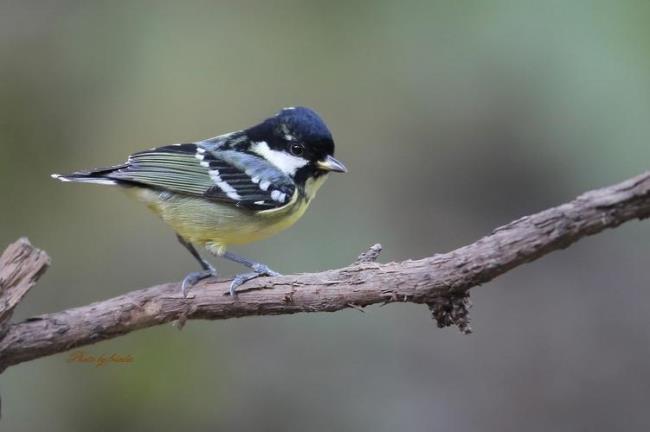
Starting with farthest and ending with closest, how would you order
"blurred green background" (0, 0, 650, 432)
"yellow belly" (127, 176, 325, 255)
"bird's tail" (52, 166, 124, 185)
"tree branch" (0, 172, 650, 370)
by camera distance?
"blurred green background" (0, 0, 650, 432) < "yellow belly" (127, 176, 325, 255) < "bird's tail" (52, 166, 124, 185) < "tree branch" (0, 172, 650, 370)

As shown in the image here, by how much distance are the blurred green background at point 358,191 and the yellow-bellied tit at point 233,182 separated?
4.92 feet

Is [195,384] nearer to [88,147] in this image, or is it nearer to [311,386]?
[311,386]

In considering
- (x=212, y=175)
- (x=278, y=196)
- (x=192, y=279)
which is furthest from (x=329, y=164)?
(x=192, y=279)

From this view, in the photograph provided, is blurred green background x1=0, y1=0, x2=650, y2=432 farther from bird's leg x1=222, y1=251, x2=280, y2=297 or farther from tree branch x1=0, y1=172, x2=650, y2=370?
tree branch x1=0, y1=172, x2=650, y2=370

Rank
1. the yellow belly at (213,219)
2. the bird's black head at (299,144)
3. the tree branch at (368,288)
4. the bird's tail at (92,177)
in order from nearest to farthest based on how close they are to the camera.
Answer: the tree branch at (368,288), the bird's tail at (92,177), the yellow belly at (213,219), the bird's black head at (299,144)

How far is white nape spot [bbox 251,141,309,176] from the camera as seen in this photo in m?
3.85

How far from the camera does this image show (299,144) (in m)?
3.82

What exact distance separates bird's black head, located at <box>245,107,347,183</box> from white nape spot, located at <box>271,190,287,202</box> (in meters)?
0.16

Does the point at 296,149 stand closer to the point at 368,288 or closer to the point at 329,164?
the point at 329,164

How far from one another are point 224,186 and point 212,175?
0.34ft

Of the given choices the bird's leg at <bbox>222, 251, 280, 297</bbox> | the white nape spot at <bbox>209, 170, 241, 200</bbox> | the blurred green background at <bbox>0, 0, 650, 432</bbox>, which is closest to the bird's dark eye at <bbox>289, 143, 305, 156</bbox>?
the white nape spot at <bbox>209, 170, 241, 200</bbox>

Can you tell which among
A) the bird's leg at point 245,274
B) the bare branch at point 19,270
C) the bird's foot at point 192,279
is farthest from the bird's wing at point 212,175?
the bare branch at point 19,270

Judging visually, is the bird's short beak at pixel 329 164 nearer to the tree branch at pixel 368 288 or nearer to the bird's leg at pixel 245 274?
the bird's leg at pixel 245 274

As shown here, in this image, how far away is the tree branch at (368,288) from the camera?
2348 mm
